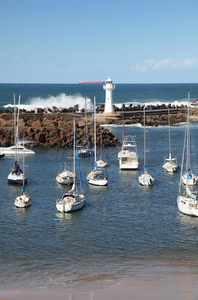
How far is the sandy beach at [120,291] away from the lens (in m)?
20.0

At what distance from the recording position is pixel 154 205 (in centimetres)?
3562

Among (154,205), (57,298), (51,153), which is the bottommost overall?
(57,298)

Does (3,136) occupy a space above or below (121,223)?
above

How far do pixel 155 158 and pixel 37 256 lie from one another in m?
32.9

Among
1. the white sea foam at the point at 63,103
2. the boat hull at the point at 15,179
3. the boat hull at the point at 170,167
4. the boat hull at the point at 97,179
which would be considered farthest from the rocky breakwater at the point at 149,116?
the boat hull at the point at 15,179

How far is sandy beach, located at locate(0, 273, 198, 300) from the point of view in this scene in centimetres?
2003

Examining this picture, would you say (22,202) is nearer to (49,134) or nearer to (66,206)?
(66,206)

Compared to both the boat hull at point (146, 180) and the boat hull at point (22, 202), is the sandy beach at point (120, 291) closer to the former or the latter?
the boat hull at point (22, 202)

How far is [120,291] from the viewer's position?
2069 cm

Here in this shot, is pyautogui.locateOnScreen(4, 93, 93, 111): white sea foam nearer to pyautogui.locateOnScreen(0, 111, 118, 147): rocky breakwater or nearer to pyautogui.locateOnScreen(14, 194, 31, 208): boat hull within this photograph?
pyautogui.locateOnScreen(0, 111, 118, 147): rocky breakwater

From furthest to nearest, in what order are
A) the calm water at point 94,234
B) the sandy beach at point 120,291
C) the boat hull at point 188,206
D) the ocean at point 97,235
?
the boat hull at point 188,206 < the calm water at point 94,234 < the ocean at point 97,235 < the sandy beach at point 120,291

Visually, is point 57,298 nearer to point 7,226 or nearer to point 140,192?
point 7,226

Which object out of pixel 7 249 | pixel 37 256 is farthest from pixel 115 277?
pixel 7 249

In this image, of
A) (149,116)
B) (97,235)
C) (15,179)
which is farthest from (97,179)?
(149,116)
